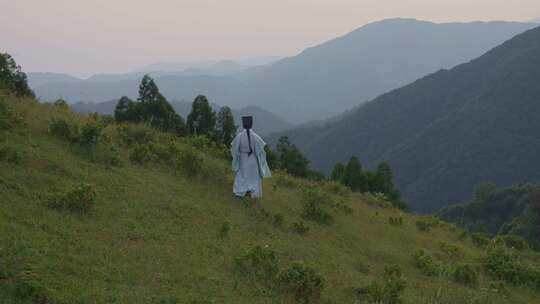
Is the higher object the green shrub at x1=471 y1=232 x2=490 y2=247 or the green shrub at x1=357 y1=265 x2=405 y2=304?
the green shrub at x1=357 y1=265 x2=405 y2=304

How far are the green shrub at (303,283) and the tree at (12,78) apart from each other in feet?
28.4

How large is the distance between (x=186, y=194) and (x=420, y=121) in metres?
111

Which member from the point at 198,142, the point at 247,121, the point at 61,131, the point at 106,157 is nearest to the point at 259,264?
the point at 247,121

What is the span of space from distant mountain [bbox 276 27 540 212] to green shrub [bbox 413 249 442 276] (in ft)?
242

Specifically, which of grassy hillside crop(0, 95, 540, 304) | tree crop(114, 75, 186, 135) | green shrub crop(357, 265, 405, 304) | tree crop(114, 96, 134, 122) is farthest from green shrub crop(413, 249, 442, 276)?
tree crop(114, 96, 134, 122)

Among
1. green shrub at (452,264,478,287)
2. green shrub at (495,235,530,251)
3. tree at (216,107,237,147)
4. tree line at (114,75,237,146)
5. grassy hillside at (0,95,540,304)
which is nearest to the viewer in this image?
grassy hillside at (0,95,540,304)

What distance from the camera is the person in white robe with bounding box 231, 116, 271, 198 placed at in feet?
31.6

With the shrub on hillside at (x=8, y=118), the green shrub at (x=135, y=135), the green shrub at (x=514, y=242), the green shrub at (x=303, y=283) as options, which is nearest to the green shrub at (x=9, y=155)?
the shrub on hillside at (x=8, y=118)

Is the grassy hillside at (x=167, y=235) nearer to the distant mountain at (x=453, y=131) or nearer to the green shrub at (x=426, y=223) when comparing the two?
the green shrub at (x=426, y=223)

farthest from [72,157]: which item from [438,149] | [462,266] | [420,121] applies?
[420,121]

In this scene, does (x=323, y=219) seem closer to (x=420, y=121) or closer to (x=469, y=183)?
(x=469, y=183)

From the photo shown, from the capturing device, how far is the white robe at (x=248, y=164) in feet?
31.6

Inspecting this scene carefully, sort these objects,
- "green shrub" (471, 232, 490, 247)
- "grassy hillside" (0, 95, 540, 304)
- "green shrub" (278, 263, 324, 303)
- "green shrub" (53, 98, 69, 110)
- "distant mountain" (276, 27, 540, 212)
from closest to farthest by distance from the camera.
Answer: "grassy hillside" (0, 95, 540, 304) < "green shrub" (278, 263, 324, 303) < "green shrub" (53, 98, 69, 110) < "green shrub" (471, 232, 490, 247) < "distant mountain" (276, 27, 540, 212)

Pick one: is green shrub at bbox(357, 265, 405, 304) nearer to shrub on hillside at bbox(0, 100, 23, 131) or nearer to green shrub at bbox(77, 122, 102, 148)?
green shrub at bbox(77, 122, 102, 148)
